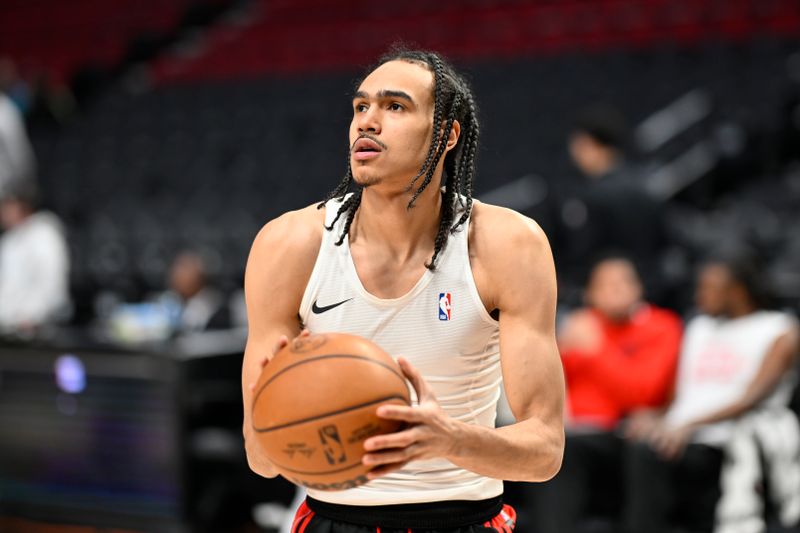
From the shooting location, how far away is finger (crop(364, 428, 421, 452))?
1.83 meters

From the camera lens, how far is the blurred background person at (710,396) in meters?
4.36

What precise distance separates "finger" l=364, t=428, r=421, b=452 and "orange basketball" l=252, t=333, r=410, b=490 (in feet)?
0.16

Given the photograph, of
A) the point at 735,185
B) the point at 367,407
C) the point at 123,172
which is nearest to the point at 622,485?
the point at 367,407

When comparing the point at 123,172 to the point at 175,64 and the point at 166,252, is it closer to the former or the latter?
the point at 166,252

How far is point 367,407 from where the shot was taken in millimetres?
1901

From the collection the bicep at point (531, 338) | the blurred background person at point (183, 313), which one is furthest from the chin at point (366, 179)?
the blurred background person at point (183, 313)

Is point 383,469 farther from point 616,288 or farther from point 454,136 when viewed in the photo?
point 616,288

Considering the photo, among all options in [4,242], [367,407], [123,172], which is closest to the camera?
[367,407]

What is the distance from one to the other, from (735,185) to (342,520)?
20.1 feet

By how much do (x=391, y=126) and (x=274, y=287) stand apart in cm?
44

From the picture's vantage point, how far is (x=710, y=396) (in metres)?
4.62

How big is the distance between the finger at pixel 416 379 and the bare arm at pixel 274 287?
44 cm

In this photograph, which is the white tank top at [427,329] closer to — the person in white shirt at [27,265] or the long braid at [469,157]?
the long braid at [469,157]

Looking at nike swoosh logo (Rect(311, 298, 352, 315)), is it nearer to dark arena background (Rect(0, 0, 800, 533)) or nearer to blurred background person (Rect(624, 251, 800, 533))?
dark arena background (Rect(0, 0, 800, 533))
